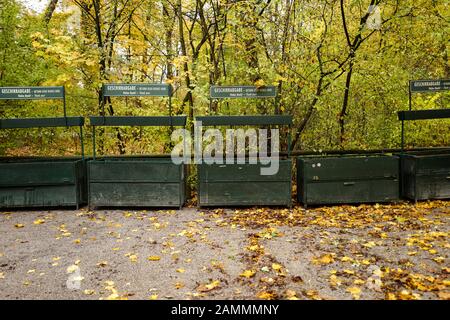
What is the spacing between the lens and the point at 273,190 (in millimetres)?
8688

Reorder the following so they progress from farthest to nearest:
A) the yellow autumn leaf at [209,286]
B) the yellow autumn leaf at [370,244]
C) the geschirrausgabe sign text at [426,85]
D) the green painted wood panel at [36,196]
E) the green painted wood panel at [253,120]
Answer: the geschirrausgabe sign text at [426,85] → the green painted wood panel at [36,196] → the green painted wood panel at [253,120] → the yellow autumn leaf at [370,244] → the yellow autumn leaf at [209,286]

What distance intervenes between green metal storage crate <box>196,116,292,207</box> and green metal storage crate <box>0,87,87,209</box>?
9.74 ft

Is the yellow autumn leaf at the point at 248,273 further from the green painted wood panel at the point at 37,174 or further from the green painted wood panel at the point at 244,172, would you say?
the green painted wood panel at the point at 37,174

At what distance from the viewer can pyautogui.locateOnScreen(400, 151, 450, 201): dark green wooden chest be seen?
873 centimetres

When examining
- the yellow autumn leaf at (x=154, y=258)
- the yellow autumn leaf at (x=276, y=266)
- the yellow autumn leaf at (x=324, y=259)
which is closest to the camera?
the yellow autumn leaf at (x=276, y=266)

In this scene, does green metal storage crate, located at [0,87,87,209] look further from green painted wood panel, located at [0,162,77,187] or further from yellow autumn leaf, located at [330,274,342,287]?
yellow autumn leaf, located at [330,274,342,287]

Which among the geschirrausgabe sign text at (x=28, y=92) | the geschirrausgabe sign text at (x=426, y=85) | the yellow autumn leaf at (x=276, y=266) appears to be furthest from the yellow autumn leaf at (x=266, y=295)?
the geschirrausgabe sign text at (x=426, y=85)

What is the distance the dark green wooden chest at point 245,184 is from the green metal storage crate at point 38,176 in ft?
9.86

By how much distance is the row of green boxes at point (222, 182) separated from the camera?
866 cm

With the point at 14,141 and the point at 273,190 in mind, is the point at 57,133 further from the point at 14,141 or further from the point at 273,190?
the point at 273,190

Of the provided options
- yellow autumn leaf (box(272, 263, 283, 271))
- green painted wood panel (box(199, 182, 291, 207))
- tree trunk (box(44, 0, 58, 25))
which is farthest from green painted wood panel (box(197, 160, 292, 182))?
tree trunk (box(44, 0, 58, 25))

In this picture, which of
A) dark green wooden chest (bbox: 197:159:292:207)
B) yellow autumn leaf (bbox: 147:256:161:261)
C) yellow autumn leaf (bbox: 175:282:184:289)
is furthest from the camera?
dark green wooden chest (bbox: 197:159:292:207)

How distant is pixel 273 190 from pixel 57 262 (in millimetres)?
4752

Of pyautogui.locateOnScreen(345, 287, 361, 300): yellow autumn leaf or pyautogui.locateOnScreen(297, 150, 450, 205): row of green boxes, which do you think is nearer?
pyautogui.locateOnScreen(345, 287, 361, 300): yellow autumn leaf
